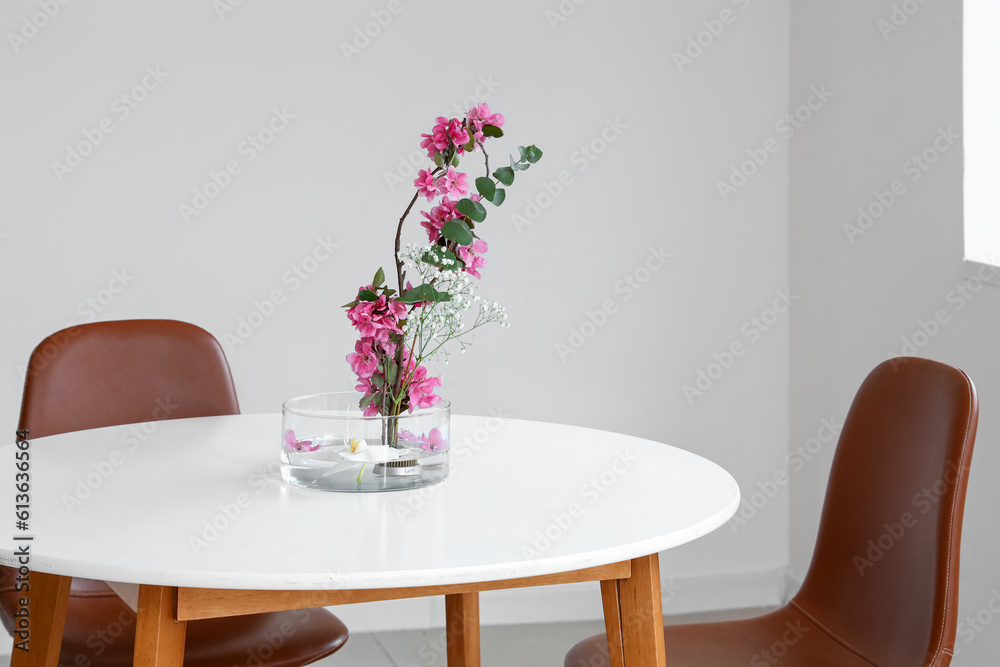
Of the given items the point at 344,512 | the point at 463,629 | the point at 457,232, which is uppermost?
the point at 457,232

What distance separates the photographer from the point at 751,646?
163 centimetres

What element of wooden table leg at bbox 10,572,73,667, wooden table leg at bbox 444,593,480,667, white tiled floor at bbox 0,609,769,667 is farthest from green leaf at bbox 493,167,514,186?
white tiled floor at bbox 0,609,769,667

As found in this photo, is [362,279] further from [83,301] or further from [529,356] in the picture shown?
[83,301]

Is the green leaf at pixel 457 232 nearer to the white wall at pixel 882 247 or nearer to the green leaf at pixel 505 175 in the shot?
the green leaf at pixel 505 175

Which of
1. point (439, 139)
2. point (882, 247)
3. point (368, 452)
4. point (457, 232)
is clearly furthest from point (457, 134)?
point (882, 247)

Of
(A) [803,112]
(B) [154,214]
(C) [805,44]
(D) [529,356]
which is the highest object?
(C) [805,44]

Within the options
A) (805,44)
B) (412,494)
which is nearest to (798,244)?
(805,44)

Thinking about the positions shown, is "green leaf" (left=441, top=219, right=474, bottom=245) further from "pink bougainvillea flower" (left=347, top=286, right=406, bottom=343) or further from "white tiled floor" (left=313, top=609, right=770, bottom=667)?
"white tiled floor" (left=313, top=609, right=770, bottom=667)

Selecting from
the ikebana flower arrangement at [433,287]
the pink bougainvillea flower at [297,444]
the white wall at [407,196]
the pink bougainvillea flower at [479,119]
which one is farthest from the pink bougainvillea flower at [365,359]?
the white wall at [407,196]

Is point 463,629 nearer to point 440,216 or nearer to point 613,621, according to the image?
point 613,621

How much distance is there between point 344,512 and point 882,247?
6.26 ft

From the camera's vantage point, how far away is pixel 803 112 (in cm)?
305

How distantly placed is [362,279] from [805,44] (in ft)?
5.07

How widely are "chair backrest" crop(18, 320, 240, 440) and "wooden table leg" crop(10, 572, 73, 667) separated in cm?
49
